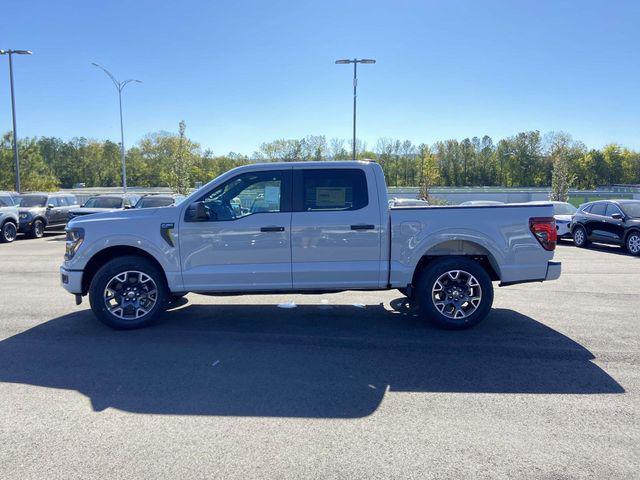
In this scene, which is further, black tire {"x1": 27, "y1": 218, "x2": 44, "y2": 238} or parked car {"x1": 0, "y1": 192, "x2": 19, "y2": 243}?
black tire {"x1": 27, "y1": 218, "x2": 44, "y2": 238}

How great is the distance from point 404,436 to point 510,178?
250 feet

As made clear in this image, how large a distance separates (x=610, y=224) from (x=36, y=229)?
2102 cm

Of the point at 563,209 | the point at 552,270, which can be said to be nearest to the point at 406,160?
the point at 563,209

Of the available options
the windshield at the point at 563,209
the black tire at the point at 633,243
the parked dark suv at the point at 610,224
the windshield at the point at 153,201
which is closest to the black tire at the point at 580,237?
the parked dark suv at the point at 610,224

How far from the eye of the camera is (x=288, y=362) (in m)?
4.85

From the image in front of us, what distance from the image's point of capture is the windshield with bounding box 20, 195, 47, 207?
1942 cm

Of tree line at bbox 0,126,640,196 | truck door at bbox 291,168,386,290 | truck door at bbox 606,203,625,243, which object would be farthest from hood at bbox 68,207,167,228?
tree line at bbox 0,126,640,196

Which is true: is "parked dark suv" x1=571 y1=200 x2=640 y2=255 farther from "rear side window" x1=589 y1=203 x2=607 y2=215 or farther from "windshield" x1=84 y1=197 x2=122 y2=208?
"windshield" x1=84 y1=197 x2=122 y2=208

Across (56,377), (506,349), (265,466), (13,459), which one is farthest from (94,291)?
(506,349)

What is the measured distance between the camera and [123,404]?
3.92m

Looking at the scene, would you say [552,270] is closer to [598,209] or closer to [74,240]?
[74,240]

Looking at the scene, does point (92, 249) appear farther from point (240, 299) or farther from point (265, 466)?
point (265, 466)

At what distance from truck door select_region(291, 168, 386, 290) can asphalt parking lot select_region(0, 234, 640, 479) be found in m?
0.71

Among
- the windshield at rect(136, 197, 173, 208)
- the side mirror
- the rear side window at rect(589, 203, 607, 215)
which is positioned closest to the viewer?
the side mirror
